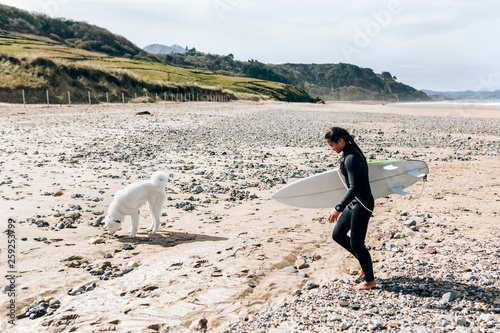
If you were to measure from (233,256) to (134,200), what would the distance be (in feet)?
8.32

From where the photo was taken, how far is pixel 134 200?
7.78 meters

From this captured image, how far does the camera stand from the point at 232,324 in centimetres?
483

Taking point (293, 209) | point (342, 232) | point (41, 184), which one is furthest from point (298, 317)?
point (41, 184)

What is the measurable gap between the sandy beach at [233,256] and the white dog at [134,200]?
0.41 m

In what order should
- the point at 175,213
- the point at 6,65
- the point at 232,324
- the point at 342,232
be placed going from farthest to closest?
the point at 6,65
the point at 175,213
the point at 342,232
the point at 232,324

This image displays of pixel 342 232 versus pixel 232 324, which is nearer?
pixel 232 324

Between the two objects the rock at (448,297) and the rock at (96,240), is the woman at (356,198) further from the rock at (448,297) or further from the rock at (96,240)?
the rock at (96,240)

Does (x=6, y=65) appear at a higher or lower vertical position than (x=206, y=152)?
higher

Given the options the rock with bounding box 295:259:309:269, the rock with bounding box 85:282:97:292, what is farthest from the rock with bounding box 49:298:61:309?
the rock with bounding box 295:259:309:269

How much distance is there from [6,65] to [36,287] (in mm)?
60311

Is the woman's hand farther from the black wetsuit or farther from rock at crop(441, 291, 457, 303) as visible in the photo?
rock at crop(441, 291, 457, 303)

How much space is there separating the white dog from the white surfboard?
102 inches

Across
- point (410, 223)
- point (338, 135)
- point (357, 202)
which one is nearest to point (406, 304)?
point (357, 202)

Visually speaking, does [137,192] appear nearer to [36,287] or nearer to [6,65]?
[36,287]
